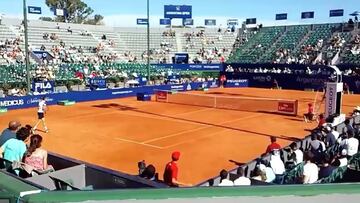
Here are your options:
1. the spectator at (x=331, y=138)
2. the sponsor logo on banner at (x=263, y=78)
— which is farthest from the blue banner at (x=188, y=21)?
the spectator at (x=331, y=138)

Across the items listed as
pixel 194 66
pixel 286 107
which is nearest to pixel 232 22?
pixel 194 66

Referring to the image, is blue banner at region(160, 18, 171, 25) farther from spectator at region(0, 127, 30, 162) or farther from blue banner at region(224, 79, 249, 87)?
spectator at region(0, 127, 30, 162)

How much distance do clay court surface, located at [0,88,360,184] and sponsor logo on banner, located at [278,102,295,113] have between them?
1.05 metres

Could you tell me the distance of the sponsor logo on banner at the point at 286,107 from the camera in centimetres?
2652

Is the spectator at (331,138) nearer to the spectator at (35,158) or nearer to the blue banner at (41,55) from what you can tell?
the spectator at (35,158)

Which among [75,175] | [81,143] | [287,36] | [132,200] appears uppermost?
[287,36]

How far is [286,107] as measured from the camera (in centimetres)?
2683

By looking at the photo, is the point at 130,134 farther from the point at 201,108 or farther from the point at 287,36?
the point at 287,36

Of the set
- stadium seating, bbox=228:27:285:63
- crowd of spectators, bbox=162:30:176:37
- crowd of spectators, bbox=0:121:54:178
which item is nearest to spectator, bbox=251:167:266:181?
crowd of spectators, bbox=0:121:54:178

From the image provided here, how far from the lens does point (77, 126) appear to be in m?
22.8

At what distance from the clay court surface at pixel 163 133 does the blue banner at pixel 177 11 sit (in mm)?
39180

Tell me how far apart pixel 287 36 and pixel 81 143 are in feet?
151

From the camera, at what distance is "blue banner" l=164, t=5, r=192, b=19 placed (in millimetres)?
68137

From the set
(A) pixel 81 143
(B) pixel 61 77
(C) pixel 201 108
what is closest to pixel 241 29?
(B) pixel 61 77
